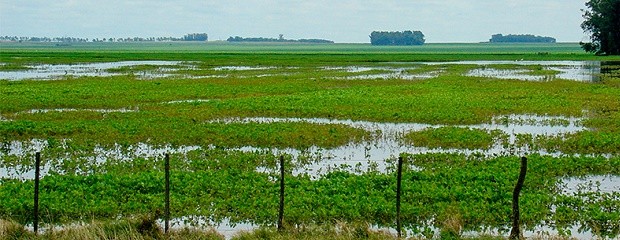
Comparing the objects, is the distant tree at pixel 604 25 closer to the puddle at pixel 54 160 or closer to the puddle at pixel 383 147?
the puddle at pixel 383 147

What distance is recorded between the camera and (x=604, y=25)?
93.2 m

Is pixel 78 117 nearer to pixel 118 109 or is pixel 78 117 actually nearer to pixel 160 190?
pixel 118 109

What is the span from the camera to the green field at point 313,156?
13664mm

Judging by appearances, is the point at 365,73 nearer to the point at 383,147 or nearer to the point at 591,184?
the point at 383,147

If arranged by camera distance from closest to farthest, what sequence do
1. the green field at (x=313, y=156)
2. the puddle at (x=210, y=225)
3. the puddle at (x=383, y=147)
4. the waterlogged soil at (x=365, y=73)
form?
the puddle at (x=210, y=225) < the green field at (x=313, y=156) < the puddle at (x=383, y=147) < the waterlogged soil at (x=365, y=73)

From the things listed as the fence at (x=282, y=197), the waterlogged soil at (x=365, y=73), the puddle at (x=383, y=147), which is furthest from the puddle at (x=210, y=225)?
the waterlogged soil at (x=365, y=73)

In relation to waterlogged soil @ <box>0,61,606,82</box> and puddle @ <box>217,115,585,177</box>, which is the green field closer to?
puddle @ <box>217,115,585,177</box>

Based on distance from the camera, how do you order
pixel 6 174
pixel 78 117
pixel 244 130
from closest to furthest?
pixel 6 174
pixel 244 130
pixel 78 117

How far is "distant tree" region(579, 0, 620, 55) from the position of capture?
92000 mm

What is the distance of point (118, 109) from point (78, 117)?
13.0 feet

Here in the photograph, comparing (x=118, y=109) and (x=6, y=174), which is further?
(x=118, y=109)

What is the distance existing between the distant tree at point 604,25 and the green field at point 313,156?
5924 cm

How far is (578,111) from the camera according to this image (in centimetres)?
3034

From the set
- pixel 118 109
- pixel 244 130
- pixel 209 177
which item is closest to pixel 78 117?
pixel 118 109
